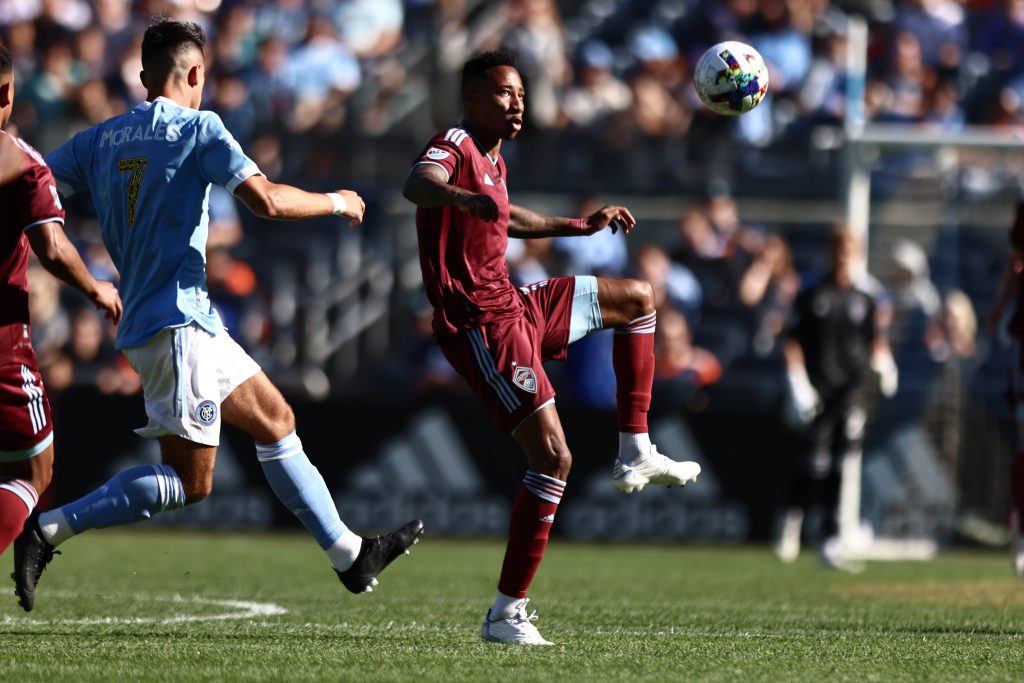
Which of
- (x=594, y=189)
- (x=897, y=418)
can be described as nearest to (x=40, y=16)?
(x=594, y=189)

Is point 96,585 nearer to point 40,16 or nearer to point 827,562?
point 827,562

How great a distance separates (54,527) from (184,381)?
0.80m

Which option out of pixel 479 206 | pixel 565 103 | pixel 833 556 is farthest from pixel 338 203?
pixel 565 103

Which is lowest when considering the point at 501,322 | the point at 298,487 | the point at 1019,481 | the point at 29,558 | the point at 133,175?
the point at 1019,481

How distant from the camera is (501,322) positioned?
6.95m

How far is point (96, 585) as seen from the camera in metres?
9.64

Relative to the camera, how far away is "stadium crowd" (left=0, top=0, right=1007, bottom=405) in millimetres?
15773

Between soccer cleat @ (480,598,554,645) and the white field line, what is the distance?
147cm

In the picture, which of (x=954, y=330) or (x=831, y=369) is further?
(x=954, y=330)

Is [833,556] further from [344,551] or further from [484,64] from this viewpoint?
[484,64]

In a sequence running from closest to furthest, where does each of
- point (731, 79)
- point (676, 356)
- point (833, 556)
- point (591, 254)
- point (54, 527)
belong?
1. point (54, 527)
2. point (731, 79)
3. point (833, 556)
4. point (676, 356)
5. point (591, 254)

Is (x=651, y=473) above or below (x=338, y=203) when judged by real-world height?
below

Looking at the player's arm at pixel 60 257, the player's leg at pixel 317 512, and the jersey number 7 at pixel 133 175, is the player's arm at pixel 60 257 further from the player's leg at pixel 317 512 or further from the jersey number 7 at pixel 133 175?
the player's leg at pixel 317 512

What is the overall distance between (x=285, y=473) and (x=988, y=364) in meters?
9.52
